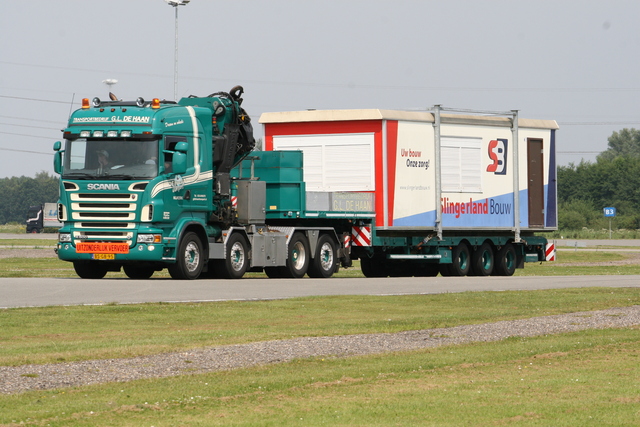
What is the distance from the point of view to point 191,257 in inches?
1038

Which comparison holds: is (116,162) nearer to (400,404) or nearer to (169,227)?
(169,227)

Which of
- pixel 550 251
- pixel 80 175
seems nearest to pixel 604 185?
pixel 550 251

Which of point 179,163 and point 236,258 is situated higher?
point 179,163

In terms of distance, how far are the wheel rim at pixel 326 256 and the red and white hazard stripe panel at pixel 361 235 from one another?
687mm

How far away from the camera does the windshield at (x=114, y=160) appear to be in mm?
24922

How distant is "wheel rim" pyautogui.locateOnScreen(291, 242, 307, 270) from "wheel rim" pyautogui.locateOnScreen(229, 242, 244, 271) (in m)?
1.70

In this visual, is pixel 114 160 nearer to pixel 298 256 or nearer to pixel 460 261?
pixel 298 256

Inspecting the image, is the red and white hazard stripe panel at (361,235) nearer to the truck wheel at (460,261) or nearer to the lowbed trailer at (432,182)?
the lowbed trailer at (432,182)

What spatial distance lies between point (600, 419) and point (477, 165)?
2382 cm

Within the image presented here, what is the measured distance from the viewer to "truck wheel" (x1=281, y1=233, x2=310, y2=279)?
94.9 ft

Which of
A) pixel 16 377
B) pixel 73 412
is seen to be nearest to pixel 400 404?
pixel 73 412

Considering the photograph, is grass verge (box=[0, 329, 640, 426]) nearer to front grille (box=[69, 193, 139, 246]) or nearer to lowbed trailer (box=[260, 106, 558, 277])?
front grille (box=[69, 193, 139, 246])

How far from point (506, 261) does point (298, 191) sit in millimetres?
7899

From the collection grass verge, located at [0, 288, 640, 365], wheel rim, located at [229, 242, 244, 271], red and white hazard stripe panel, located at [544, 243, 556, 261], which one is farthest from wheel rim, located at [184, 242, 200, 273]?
red and white hazard stripe panel, located at [544, 243, 556, 261]
